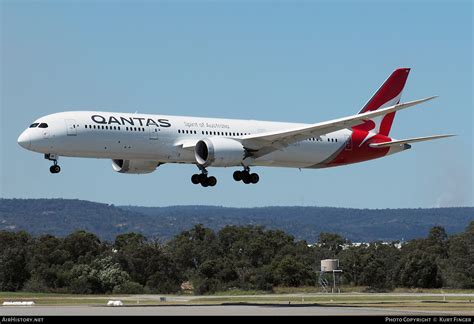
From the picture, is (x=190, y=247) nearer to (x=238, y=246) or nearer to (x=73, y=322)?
(x=238, y=246)

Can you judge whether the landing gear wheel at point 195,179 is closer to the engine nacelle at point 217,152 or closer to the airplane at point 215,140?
the airplane at point 215,140

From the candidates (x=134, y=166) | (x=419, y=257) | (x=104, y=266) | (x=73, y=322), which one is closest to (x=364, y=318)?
(x=73, y=322)

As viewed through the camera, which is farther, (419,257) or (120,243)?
(120,243)

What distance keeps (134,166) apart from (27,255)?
6478cm

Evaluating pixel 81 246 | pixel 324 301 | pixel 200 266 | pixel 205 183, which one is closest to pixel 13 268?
pixel 81 246

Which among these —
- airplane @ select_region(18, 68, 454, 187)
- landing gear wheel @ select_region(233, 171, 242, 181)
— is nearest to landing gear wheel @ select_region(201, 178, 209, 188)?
airplane @ select_region(18, 68, 454, 187)

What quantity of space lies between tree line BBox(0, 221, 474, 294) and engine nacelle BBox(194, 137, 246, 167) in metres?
43.4

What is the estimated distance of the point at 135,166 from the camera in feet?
258

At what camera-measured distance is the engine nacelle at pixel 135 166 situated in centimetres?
7825

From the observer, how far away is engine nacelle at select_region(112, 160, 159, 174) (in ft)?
257

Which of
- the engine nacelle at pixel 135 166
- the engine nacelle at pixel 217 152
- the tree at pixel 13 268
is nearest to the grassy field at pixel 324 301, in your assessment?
the engine nacelle at pixel 135 166

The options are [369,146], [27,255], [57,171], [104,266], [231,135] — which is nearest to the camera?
[57,171]

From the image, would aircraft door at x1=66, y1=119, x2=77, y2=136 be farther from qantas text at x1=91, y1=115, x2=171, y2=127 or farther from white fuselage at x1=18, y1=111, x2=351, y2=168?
qantas text at x1=91, y1=115, x2=171, y2=127

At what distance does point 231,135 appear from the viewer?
77.1m
